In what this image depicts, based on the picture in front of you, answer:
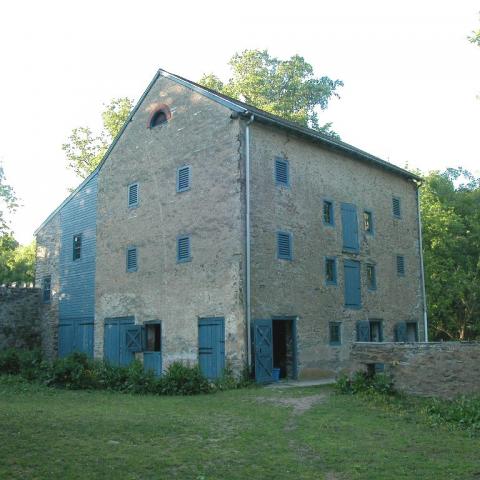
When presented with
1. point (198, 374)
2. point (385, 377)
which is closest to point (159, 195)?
point (198, 374)

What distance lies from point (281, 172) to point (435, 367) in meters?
9.05

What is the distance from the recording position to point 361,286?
23.7 metres

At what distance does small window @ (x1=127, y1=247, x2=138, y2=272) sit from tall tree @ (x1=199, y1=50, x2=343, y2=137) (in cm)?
1813

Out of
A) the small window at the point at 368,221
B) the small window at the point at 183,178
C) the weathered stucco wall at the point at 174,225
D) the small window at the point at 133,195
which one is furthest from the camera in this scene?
the small window at the point at 368,221

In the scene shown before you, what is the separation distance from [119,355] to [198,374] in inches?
284

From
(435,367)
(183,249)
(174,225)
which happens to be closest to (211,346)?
(183,249)

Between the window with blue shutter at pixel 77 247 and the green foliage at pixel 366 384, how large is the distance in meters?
15.2

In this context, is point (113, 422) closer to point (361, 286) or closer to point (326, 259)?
point (326, 259)

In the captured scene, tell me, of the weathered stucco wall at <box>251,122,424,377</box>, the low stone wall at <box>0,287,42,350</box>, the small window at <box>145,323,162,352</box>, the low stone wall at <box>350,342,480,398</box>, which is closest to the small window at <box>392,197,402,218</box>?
the weathered stucco wall at <box>251,122,424,377</box>

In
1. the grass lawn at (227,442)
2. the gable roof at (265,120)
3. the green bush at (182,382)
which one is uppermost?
the gable roof at (265,120)

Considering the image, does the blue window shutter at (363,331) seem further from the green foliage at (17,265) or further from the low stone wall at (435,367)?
the green foliage at (17,265)

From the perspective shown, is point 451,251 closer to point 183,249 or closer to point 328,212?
point 328,212

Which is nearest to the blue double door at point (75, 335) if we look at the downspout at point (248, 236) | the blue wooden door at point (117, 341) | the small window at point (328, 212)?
the blue wooden door at point (117, 341)

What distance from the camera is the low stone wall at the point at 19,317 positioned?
91.6 ft
